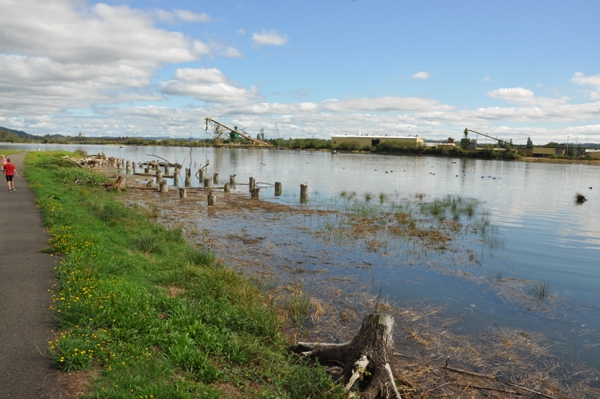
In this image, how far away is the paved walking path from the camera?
447 centimetres

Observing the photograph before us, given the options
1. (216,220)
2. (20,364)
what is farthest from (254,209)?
(20,364)

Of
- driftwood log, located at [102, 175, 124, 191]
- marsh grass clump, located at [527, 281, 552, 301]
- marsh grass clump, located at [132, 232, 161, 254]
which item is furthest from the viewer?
driftwood log, located at [102, 175, 124, 191]

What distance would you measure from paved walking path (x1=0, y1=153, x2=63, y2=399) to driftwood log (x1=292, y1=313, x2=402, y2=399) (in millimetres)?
3568

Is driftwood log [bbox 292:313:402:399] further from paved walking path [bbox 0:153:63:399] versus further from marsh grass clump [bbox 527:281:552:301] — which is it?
marsh grass clump [bbox 527:281:552:301]

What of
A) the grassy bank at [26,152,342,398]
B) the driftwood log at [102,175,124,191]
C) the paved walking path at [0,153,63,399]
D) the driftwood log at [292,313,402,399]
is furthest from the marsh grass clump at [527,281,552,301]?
the driftwood log at [102,175,124,191]

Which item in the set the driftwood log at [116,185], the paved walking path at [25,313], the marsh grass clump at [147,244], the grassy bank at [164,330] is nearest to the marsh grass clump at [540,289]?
the grassy bank at [164,330]

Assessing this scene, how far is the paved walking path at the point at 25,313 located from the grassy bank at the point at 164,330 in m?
0.19

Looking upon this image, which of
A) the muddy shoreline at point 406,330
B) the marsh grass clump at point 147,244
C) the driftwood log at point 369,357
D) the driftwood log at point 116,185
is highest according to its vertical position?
the driftwood log at point 116,185

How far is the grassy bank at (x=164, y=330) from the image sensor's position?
4914 mm

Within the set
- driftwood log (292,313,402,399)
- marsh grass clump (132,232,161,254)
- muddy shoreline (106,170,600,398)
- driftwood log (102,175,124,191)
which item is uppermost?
driftwood log (102,175,124,191)

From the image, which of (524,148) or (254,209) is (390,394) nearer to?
(254,209)

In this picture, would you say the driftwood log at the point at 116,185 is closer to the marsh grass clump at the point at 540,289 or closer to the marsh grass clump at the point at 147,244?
the marsh grass clump at the point at 147,244

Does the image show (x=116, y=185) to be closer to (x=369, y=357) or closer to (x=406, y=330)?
(x=406, y=330)

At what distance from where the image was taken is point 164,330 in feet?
20.0
